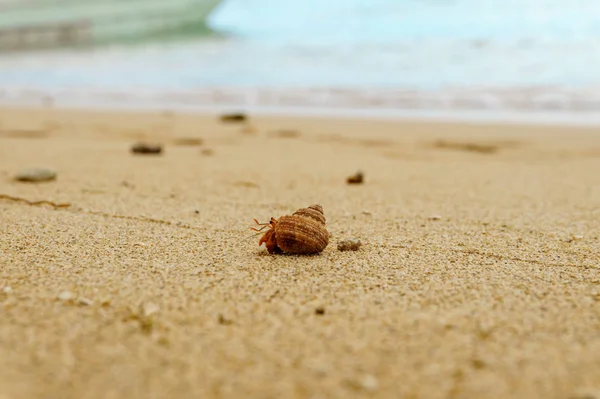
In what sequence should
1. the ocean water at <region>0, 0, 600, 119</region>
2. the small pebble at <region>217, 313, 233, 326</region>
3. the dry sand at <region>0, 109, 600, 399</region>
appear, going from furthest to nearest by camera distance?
1. the ocean water at <region>0, 0, 600, 119</region>
2. the small pebble at <region>217, 313, 233, 326</region>
3. the dry sand at <region>0, 109, 600, 399</region>

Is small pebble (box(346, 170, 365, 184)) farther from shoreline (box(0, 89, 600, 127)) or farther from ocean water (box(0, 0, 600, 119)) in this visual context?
ocean water (box(0, 0, 600, 119))

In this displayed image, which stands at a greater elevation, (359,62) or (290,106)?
(359,62)

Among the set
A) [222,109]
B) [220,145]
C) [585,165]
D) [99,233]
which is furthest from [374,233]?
[222,109]

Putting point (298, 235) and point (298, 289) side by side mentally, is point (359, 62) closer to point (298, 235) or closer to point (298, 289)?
point (298, 235)

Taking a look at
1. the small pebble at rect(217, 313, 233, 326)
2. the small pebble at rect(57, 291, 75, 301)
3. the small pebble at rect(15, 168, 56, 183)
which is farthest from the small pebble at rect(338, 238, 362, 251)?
the small pebble at rect(15, 168, 56, 183)

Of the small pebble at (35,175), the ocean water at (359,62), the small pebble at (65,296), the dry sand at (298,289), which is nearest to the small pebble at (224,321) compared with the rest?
the dry sand at (298,289)

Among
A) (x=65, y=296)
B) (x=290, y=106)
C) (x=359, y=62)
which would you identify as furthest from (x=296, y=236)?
(x=359, y=62)
